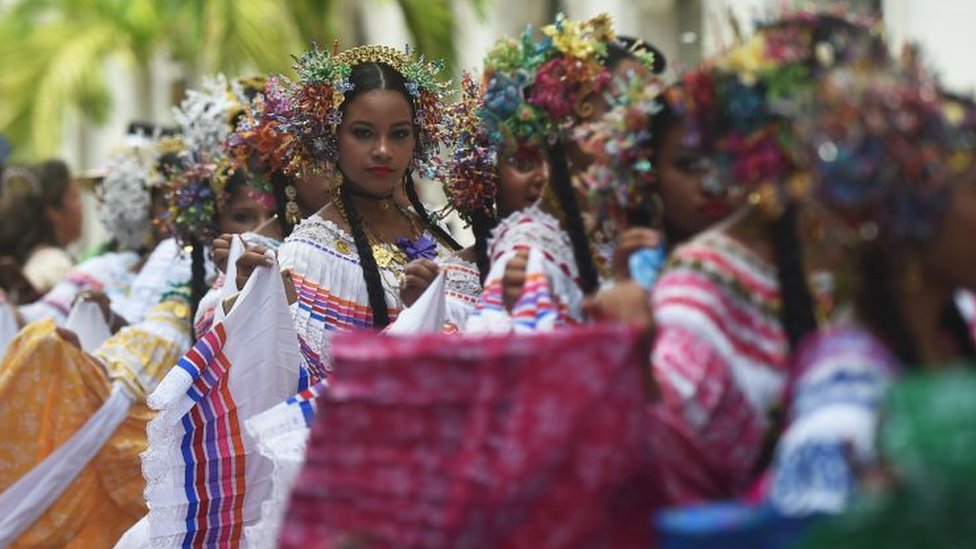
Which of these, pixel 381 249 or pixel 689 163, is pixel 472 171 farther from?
pixel 689 163

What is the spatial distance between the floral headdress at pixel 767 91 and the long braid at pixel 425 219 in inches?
127

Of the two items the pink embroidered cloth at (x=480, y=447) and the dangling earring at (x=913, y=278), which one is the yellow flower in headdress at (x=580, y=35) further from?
the dangling earring at (x=913, y=278)

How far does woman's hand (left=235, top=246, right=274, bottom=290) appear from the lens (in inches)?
308

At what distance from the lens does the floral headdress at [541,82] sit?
20.0 ft

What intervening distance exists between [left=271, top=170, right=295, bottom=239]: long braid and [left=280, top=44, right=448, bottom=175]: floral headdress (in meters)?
0.53

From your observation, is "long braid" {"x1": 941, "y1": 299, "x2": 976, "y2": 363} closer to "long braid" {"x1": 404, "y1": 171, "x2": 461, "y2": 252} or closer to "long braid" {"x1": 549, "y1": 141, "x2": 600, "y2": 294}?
"long braid" {"x1": 549, "y1": 141, "x2": 600, "y2": 294}

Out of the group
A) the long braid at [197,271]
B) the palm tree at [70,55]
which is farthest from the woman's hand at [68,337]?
the palm tree at [70,55]

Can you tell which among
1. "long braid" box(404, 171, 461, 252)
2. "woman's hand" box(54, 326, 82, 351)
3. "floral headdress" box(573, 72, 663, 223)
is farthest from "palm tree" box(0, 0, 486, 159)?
"floral headdress" box(573, 72, 663, 223)

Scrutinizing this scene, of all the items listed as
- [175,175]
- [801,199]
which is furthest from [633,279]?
[175,175]

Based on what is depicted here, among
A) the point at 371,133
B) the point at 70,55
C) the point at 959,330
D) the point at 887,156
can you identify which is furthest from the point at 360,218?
the point at 70,55

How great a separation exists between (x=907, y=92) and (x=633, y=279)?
3.46 feet

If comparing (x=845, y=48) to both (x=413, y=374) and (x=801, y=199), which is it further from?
(x=413, y=374)

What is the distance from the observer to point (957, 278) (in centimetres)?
447

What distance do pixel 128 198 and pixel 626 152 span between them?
20.8 feet
